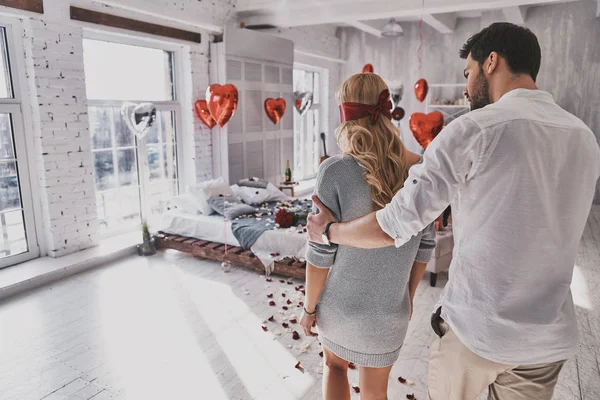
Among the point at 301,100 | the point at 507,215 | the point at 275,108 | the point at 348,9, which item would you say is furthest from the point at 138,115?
the point at 507,215

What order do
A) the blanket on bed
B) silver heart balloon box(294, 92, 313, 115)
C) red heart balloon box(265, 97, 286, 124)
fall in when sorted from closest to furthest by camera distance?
the blanket on bed
red heart balloon box(265, 97, 286, 124)
silver heart balloon box(294, 92, 313, 115)

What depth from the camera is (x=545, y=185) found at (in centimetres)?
106

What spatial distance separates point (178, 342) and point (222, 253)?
148cm

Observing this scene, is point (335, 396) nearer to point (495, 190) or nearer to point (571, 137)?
point (495, 190)

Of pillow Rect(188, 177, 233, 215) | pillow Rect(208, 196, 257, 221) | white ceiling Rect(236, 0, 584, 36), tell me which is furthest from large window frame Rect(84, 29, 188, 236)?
white ceiling Rect(236, 0, 584, 36)

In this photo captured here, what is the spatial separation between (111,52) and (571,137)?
467 cm

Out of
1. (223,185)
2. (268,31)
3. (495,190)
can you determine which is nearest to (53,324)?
(223,185)

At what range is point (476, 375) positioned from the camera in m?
1.19

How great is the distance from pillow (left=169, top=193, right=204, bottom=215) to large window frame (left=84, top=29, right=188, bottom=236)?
1.15 feet

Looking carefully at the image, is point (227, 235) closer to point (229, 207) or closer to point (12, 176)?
point (229, 207)

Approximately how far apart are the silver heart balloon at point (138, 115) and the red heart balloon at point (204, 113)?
853 mm

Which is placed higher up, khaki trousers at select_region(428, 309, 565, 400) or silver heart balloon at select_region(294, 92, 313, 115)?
silver heart balloon at select_region(294, 92, 313, 115)

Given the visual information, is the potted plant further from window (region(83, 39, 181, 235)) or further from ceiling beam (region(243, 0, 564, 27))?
ceiling beam (region(243, 0, 564, 27))

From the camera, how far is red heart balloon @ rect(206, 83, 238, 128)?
15.6ft
